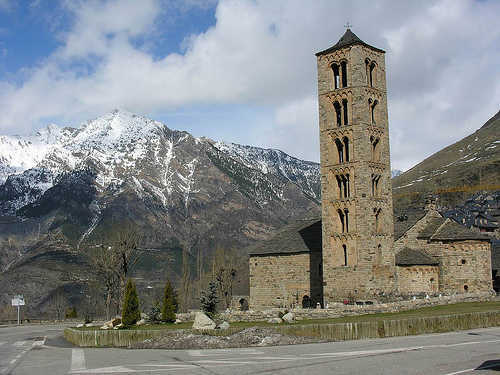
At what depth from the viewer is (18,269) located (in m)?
171

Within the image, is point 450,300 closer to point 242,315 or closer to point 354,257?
point 354,257

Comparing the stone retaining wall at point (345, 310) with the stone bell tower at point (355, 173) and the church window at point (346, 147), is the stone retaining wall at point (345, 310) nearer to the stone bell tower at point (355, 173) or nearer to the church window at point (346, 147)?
the stone bell tower at point (355, 173)

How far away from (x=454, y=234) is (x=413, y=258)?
3954 mm

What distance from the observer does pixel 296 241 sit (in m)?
56.2

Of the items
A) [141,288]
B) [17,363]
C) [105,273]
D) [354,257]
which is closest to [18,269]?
[141,288]

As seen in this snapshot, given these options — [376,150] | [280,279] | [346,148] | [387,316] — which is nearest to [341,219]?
[346,148]

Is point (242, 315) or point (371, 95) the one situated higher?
point (371, 95)

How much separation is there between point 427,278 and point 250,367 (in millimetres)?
36709

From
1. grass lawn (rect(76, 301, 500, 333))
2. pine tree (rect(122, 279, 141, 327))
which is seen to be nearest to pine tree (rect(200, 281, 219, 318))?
pine tree (rect(122, 279, 141, 327))

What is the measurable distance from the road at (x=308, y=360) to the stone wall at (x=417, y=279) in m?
26.2

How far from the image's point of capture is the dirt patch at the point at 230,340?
967 inches

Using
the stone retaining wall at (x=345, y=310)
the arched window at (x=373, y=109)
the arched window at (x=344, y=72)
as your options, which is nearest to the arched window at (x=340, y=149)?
the arched window at (x=373, y=109)

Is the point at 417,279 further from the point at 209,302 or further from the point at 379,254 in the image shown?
the point at 209,302

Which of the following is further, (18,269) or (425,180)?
(425,180)
